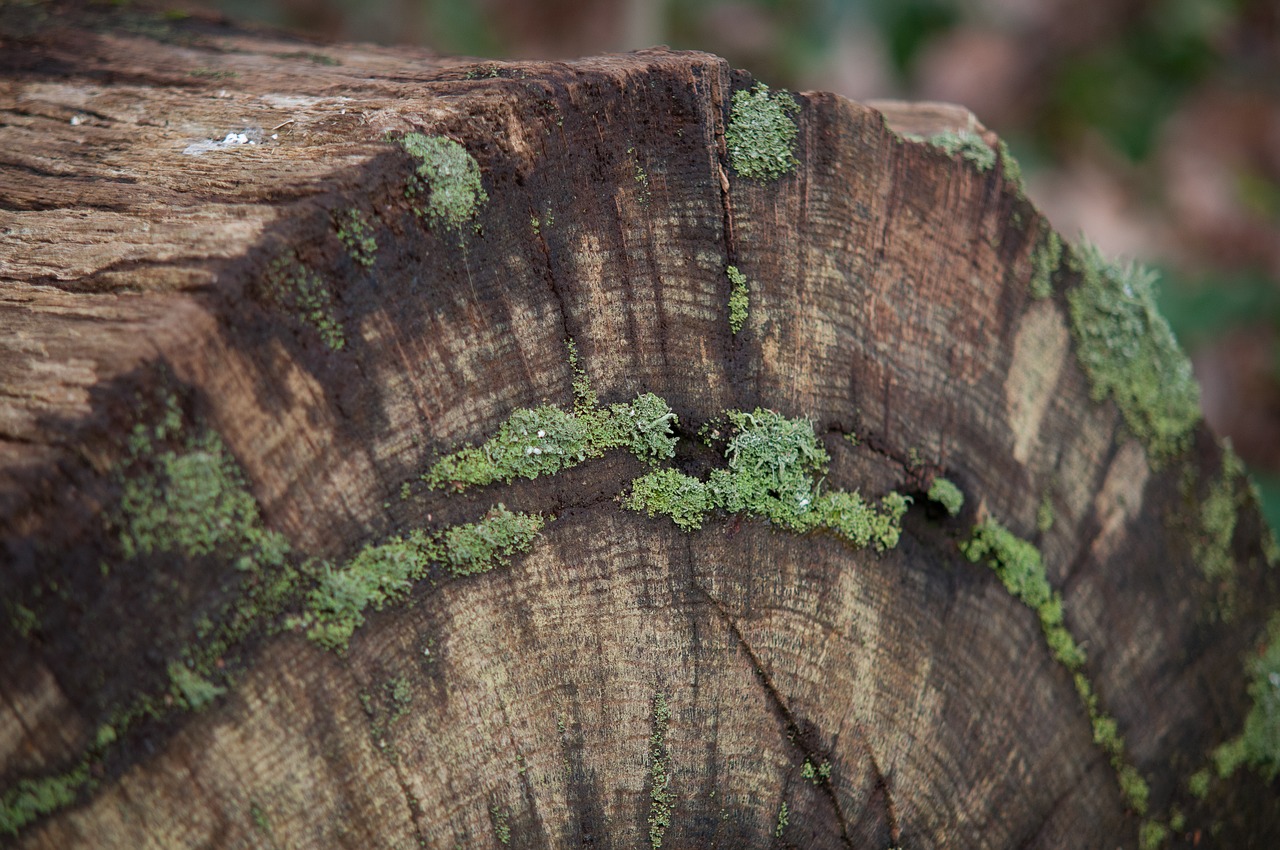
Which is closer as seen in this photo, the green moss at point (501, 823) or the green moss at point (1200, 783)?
the green moss at point (501, 823)

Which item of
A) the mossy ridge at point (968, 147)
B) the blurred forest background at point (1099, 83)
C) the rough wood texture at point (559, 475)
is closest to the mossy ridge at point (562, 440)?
the rough wood texture at point (559, 475)

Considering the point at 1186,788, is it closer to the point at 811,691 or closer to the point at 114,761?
the point at 811,691

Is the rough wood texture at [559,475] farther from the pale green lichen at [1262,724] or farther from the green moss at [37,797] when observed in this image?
the pale green lichen at [1262,724]

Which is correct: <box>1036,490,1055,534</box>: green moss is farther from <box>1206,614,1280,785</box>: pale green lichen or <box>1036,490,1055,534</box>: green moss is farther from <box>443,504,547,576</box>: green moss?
<box>443,504,547,576</box>: green moss

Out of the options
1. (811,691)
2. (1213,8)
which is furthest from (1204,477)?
(1213,8)

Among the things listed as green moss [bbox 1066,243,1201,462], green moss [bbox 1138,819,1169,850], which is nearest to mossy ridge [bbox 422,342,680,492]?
green moss [bbox 1066,243,1201,462]
